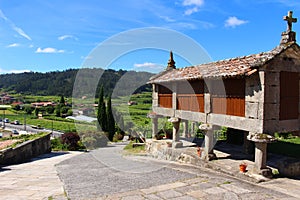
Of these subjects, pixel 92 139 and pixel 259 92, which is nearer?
pixel 259 92

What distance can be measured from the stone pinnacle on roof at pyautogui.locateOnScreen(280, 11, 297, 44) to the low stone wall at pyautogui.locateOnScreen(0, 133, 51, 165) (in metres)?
12.8

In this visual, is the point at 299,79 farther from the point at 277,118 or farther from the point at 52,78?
the point at 52,78

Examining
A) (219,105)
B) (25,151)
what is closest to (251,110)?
(219,105)

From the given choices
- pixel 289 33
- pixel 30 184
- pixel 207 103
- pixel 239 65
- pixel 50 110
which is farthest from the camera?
pixel 50 110

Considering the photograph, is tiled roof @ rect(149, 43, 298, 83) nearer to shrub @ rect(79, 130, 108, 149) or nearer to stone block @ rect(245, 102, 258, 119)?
stone block @ rect(245, 102, 258, 119)

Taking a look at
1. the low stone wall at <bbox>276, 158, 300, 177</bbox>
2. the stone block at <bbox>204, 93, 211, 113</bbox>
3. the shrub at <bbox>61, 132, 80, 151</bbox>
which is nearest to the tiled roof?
the stone block at <bbox>204, 93, 211, 113</bbox>

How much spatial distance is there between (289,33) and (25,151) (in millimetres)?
13941

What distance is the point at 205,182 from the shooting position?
25.7 ft

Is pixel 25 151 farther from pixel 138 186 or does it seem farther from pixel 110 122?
pixel 110 122

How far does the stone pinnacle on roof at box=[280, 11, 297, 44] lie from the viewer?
865 centimetres

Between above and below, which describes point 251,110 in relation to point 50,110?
above

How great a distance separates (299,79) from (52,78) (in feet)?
359

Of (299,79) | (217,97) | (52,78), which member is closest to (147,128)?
(217,97)

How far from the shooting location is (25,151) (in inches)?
556
